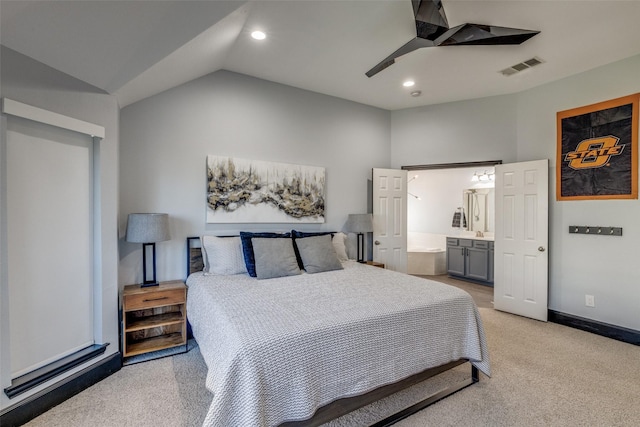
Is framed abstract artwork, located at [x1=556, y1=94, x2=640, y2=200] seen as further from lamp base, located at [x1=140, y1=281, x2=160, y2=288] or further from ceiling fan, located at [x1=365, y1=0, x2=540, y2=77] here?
lamp base, located at [x1=140, y1=281, x2=160, y2=288]

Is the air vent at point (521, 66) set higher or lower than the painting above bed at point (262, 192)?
higher

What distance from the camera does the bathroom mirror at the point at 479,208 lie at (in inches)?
237

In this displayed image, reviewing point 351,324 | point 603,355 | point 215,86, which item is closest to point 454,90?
point 215,86

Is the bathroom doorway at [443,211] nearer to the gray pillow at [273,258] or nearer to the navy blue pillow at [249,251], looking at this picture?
the gray pillow at [273,258]

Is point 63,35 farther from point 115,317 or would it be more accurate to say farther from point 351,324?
point 351,324

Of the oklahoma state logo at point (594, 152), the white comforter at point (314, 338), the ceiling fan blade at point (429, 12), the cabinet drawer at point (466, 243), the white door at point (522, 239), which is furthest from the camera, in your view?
the cabinet drawer at point (466, 243)

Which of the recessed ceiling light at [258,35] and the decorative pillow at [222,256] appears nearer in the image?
the recessed ceiling light at [258,35]

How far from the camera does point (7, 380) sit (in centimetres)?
182

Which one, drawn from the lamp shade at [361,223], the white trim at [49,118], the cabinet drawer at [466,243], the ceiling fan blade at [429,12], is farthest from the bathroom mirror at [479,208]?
the white trim at [49,118]

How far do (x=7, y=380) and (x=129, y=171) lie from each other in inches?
72.4

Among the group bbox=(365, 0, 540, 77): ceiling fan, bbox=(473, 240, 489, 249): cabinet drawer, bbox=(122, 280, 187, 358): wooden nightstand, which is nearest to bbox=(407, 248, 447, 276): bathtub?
bbox=(473, 240, 489, 249): cabinet drawer

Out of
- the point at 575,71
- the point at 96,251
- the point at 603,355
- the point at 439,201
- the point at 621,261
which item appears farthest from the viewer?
the point at 439,201

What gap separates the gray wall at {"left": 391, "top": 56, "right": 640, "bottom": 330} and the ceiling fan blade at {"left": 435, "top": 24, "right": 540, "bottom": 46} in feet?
5.71

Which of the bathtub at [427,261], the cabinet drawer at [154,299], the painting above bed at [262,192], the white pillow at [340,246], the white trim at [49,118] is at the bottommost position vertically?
the bathtub at [427,261]
